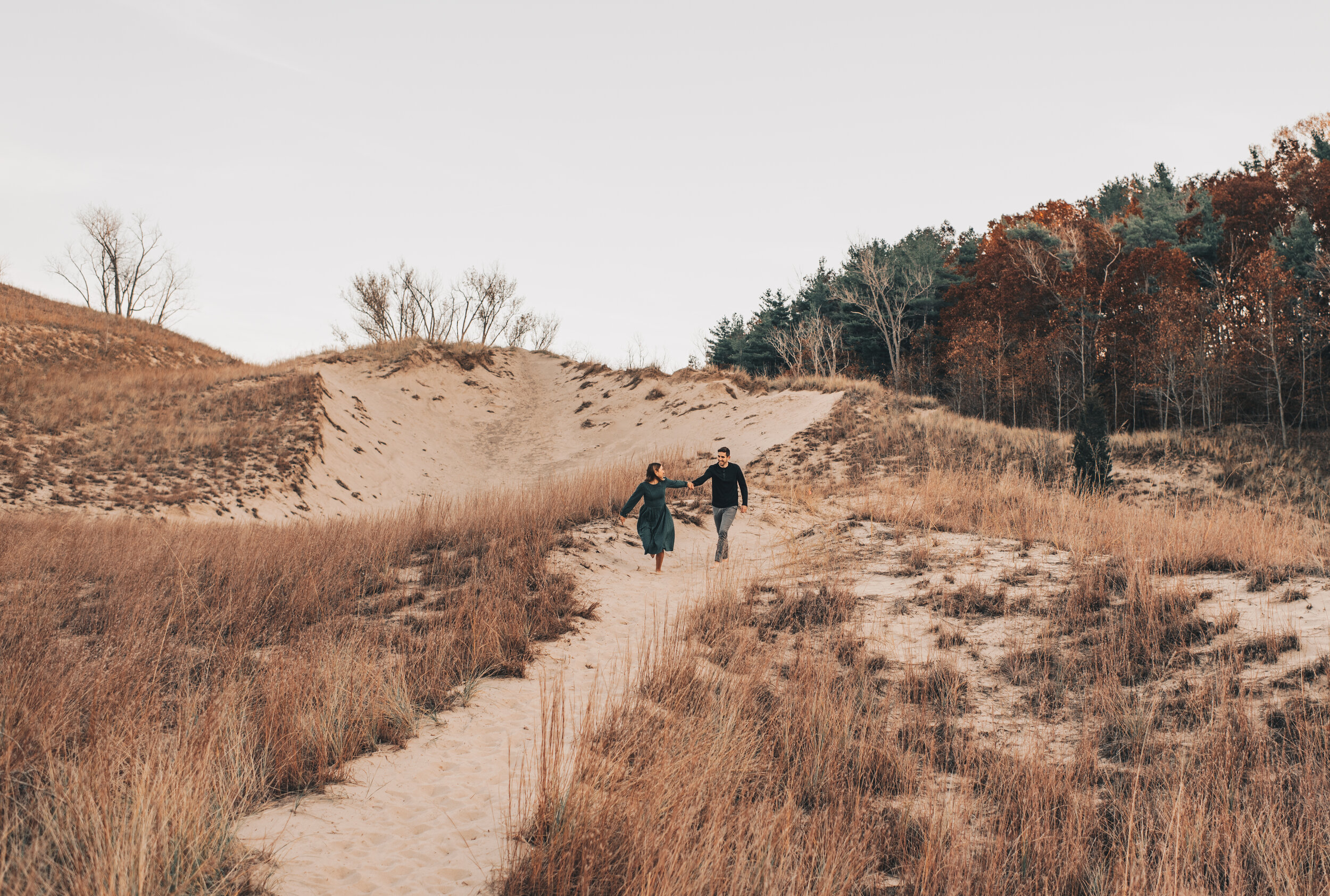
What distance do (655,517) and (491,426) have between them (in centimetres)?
2472

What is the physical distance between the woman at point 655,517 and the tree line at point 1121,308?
1664 centimetres

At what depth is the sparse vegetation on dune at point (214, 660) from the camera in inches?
102

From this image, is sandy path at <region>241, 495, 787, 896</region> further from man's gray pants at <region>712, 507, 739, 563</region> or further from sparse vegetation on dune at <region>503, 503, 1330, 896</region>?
man's gray pants at <region>712, 507, 739, 563</region>

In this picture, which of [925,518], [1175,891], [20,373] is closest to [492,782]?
[1175,891]

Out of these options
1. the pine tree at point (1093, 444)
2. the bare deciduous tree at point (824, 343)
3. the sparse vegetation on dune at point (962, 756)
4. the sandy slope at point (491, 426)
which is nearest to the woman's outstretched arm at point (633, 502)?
the sparse vegetation on dune at point (962, 756)

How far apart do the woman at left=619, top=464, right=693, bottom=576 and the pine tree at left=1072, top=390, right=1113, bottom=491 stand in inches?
558

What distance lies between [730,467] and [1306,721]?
25.7ft

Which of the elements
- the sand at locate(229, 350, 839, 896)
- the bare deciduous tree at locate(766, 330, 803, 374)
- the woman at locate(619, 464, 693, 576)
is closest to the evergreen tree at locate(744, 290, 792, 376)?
the bare deciduous tree at locate(766, 330, 803, 374)

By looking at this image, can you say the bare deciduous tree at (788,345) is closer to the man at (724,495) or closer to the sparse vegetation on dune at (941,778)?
the man at (724,495)

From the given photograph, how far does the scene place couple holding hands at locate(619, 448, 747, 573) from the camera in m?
10.5

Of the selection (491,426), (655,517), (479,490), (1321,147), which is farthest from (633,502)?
(1321,147)

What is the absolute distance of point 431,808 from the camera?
12.0ft

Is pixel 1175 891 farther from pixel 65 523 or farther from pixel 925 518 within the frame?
pixel 65 523

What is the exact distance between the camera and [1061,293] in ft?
116
